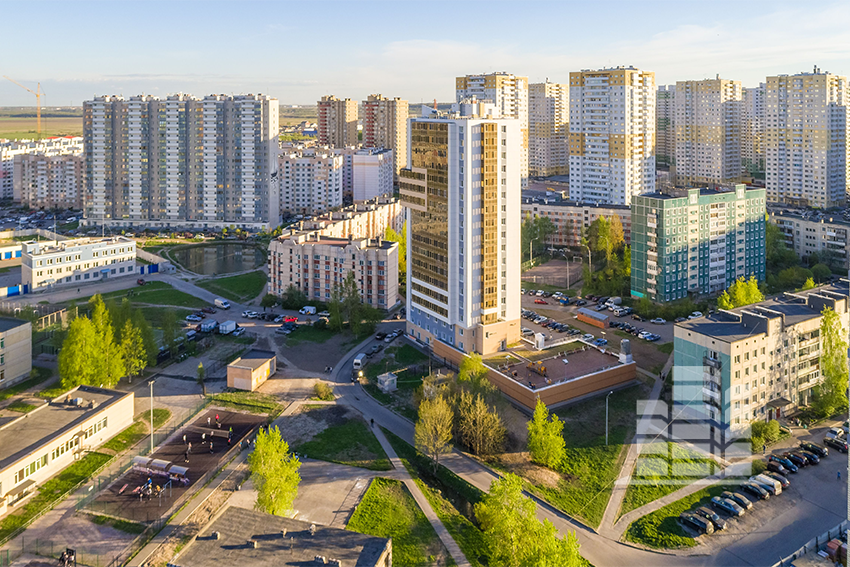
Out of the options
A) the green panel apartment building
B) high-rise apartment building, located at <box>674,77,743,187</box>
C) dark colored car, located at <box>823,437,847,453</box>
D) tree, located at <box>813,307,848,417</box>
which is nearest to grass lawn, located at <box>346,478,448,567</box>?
dark colored car, located at <box>823,437,847,453</box>

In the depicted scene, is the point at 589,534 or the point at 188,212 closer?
the point at 589,534

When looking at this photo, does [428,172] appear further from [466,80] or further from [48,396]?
[466,80]

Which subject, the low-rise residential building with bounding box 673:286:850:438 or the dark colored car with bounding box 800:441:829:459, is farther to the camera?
the low-rise residential building with bounding box 673:286:850:438

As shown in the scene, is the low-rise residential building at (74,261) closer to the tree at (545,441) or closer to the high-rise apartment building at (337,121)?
the tree at (545,441)

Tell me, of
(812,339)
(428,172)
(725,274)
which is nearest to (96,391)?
(428,172)

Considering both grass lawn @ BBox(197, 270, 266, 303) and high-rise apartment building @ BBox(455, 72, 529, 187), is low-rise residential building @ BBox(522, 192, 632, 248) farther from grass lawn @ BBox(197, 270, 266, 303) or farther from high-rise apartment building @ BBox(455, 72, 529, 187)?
grass lawn @ BBox(197, 270, 266, 303)

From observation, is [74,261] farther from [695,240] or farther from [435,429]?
[695,240]
